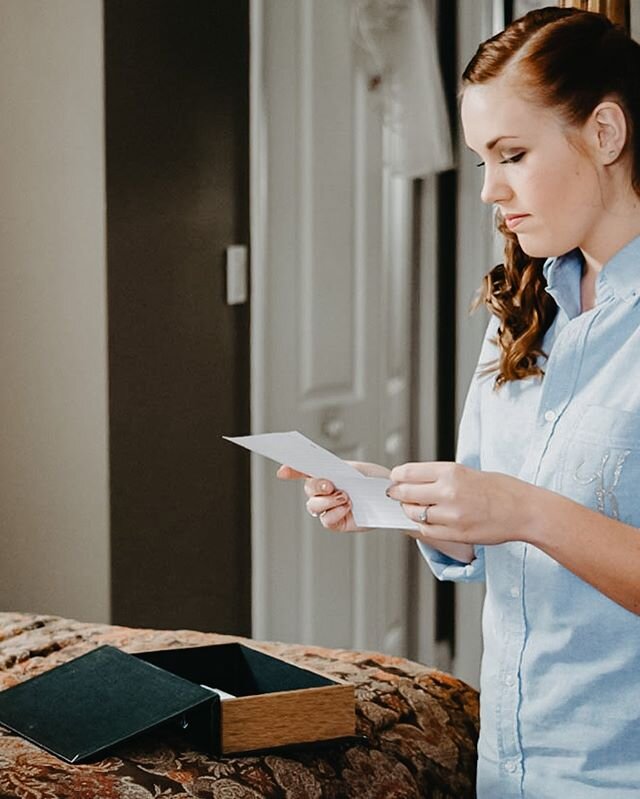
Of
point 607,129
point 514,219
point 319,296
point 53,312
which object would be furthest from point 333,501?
point 319,296

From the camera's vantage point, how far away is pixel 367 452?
3766mm

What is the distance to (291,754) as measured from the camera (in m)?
1.47

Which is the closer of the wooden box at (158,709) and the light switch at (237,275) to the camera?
the wooden box at (158,709)

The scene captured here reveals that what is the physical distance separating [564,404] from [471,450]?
0.59ft

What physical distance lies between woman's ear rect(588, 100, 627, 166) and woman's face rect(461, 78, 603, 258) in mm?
21

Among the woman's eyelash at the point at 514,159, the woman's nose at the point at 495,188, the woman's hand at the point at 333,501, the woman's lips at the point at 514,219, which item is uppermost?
the woman's eyelash at the point at 514,159

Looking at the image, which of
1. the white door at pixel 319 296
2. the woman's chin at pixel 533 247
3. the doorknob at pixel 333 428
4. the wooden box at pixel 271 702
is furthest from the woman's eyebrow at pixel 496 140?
the doorknob at pixel 333 428

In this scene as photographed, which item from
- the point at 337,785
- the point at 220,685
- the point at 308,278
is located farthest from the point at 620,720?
the point at 308,278

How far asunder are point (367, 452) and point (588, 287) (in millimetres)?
2182

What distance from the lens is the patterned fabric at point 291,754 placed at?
136 centimetres

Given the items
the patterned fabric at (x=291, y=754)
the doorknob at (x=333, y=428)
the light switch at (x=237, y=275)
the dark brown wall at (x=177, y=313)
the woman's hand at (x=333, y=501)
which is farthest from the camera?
the doorknob at (x=333, y=428)

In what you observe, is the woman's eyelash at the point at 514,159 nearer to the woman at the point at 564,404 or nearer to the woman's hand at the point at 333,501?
the woman at the point at 564,404

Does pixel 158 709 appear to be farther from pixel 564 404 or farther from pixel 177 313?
pixel 177 313

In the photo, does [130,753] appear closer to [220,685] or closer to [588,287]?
[220,685]
